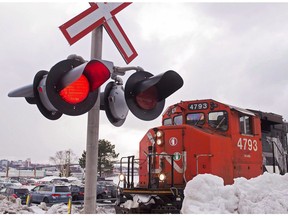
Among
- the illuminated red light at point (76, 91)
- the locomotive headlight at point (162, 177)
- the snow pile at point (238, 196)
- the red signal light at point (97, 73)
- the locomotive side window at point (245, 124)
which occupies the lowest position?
the snow pile at point (238, 196)

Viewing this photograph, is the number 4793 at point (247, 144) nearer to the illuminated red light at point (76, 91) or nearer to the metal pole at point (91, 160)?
the metal pole at point (91, 160)

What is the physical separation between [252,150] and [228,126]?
3.92 feet

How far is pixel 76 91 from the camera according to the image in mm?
2479

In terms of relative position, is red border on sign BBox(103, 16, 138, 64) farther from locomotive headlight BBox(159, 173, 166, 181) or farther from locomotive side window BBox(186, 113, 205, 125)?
locomotive side window BBox(186, 113, 205, 125)

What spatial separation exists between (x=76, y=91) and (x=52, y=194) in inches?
818

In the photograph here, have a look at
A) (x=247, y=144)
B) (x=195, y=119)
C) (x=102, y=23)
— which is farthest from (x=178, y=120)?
(x=102, y=23)

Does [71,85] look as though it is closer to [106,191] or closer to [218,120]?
[218,120]

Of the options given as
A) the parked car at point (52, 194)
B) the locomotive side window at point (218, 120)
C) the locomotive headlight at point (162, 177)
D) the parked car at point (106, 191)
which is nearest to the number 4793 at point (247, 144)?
the locomotive side window at point (218, 120)

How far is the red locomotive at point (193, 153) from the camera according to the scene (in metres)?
8.65

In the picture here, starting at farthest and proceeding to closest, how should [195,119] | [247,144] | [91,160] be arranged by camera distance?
[195,119] < [247,144] < [91,160]

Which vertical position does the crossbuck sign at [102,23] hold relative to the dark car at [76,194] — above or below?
above

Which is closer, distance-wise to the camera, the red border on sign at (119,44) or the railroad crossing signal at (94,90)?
the railroad crossing signal at (94,90)

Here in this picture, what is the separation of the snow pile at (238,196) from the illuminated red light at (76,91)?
4903 mm

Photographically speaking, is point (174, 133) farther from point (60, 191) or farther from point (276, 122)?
point (60, 191)
